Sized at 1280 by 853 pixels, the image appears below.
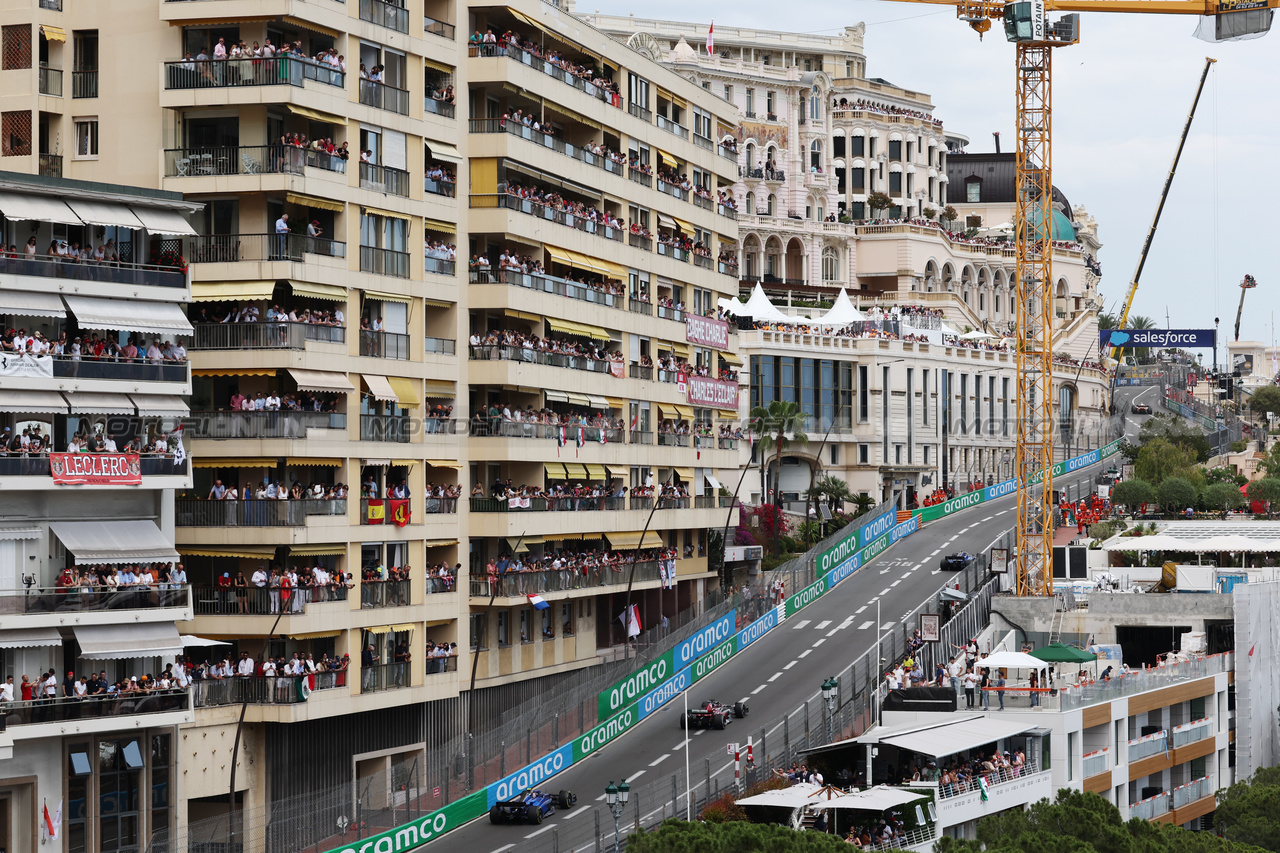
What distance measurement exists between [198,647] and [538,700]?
1266 centimetres

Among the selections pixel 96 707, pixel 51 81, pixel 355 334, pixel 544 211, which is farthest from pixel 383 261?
pixel 96 707

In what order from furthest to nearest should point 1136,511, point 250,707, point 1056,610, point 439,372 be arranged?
1. point 1136,511
2. point 1056,610
3. point 439,372
4. point 250,707

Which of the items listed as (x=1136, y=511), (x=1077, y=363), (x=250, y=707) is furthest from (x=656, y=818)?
(x=1077, y=363)

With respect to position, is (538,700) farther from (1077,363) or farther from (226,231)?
(1077,363)

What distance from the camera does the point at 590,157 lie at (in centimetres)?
7350

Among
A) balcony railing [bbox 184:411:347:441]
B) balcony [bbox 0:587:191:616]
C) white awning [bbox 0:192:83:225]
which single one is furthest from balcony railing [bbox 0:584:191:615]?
white awning [bbox 0:192:83:225]

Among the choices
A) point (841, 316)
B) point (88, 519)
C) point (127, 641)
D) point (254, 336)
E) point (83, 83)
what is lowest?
point (127, 641)

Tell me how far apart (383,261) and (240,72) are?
24.5ft

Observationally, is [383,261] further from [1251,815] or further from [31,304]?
[1251,815]

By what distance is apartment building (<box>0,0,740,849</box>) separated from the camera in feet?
184

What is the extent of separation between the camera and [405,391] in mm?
60938

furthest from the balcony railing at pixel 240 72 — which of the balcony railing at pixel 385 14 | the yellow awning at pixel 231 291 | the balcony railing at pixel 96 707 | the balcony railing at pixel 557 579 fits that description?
the balcony railing at pixel 96 707

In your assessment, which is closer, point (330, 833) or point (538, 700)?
point (330, 833)

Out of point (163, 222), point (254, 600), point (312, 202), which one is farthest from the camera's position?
point (312, 202)
